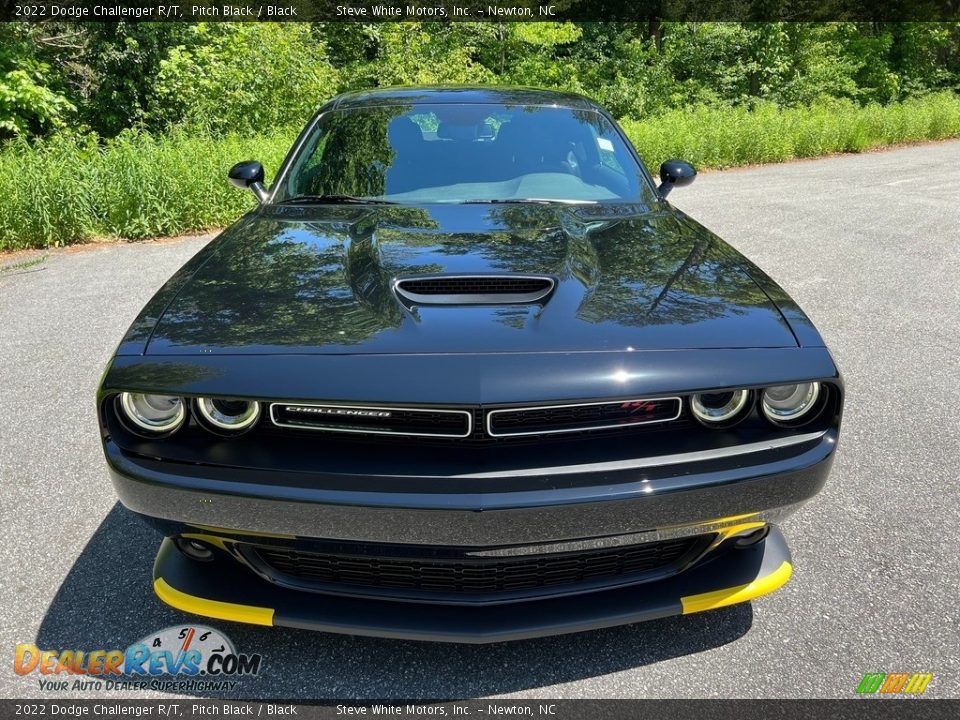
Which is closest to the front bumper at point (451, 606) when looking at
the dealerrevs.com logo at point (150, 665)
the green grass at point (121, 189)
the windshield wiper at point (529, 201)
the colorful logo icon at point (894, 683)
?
the dealerrevs.com logo at point (150, 665)

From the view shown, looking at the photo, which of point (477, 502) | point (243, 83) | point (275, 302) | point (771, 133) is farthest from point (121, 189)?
point (771, 133)

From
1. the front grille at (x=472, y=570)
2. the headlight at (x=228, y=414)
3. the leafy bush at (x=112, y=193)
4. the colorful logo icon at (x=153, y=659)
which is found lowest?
the leafy bush at (x=112, y=193)

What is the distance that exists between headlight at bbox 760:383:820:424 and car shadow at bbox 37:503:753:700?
0.71m

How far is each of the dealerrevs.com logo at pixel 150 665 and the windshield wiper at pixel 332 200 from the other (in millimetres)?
1620

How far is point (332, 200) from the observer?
2902 mm

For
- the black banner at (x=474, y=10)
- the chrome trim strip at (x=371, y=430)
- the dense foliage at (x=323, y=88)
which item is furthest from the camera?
the black banner at (x=474, y=10)

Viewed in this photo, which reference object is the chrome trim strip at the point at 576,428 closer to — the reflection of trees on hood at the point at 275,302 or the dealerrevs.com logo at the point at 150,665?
the reflection of trees on hood at the point at 275,302

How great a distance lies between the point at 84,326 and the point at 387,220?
340 centimetres

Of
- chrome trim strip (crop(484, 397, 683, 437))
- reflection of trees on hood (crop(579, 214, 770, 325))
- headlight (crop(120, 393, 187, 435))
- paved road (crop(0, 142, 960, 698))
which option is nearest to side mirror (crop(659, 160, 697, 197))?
reflection of trees on hood (crop(579, 214, 770, 325))

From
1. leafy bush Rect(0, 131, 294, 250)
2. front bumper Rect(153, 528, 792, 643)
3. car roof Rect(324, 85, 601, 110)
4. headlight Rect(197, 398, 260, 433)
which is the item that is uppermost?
car roof Rect(324, 85, 601, 110)

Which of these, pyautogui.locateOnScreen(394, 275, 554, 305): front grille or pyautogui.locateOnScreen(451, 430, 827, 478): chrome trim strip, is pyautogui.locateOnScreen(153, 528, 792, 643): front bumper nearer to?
pyautogui.locateOnScreen(451, 430, 827, 478): chrome trim strip

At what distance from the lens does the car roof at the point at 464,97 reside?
3.41 meters

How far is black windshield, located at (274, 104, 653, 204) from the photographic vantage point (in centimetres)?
293

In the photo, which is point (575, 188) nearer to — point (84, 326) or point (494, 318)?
point (494, 318)
